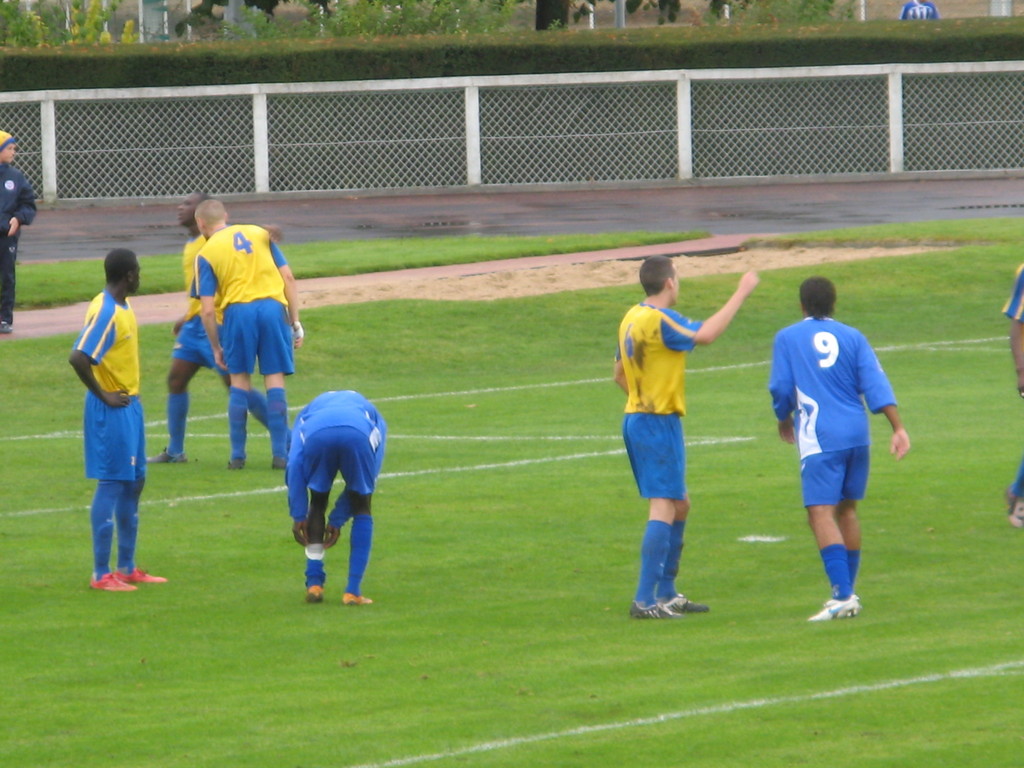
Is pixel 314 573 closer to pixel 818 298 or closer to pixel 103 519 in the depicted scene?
pixel 103 519

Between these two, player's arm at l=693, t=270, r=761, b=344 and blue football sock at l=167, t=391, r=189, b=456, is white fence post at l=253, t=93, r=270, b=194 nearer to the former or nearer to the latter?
blue football sock at l=167, t=391, r=189, b=456

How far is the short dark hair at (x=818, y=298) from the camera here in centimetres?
905

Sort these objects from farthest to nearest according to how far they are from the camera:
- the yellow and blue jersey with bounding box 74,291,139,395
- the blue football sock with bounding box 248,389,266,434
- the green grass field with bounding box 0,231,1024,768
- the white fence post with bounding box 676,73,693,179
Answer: the white fence post with bounding box 676,73,693,179 < the blue football sock with bounding box 248,389,266,434 < the yellow and blue jersey with bounding box 74,291,139,395 < the green grass field with bounding box 0,231,1024,768

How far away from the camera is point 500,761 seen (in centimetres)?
683

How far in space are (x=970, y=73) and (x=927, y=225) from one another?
31.2ft

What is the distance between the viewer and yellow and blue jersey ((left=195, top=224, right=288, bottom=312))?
45.1ft

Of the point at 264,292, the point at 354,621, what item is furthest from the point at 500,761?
the point at 264,292

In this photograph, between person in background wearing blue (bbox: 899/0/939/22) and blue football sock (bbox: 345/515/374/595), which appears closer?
blue football sock (bbox: 345/515/374/595)

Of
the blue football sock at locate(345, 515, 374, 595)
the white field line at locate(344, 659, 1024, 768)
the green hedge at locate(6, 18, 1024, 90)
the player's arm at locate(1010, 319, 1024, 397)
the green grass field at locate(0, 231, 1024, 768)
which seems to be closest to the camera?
the white field line at locate(344, 659, 1024, 768)

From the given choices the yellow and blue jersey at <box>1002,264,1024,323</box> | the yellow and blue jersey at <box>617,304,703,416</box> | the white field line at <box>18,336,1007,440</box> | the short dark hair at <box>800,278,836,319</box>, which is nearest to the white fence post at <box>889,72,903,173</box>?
the white field line at <box>18,336,1007,440</box>

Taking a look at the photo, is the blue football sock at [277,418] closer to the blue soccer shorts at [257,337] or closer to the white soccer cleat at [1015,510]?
the blue soccer shorts at [257,337]

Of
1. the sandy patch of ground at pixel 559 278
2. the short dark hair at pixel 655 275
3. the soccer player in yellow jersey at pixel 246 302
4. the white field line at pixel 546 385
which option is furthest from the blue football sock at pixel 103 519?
the sandy patch of ground at pixel 559 278

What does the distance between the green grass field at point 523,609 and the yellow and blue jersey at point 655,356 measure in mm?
1091

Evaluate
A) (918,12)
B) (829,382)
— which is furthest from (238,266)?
(918,12)
